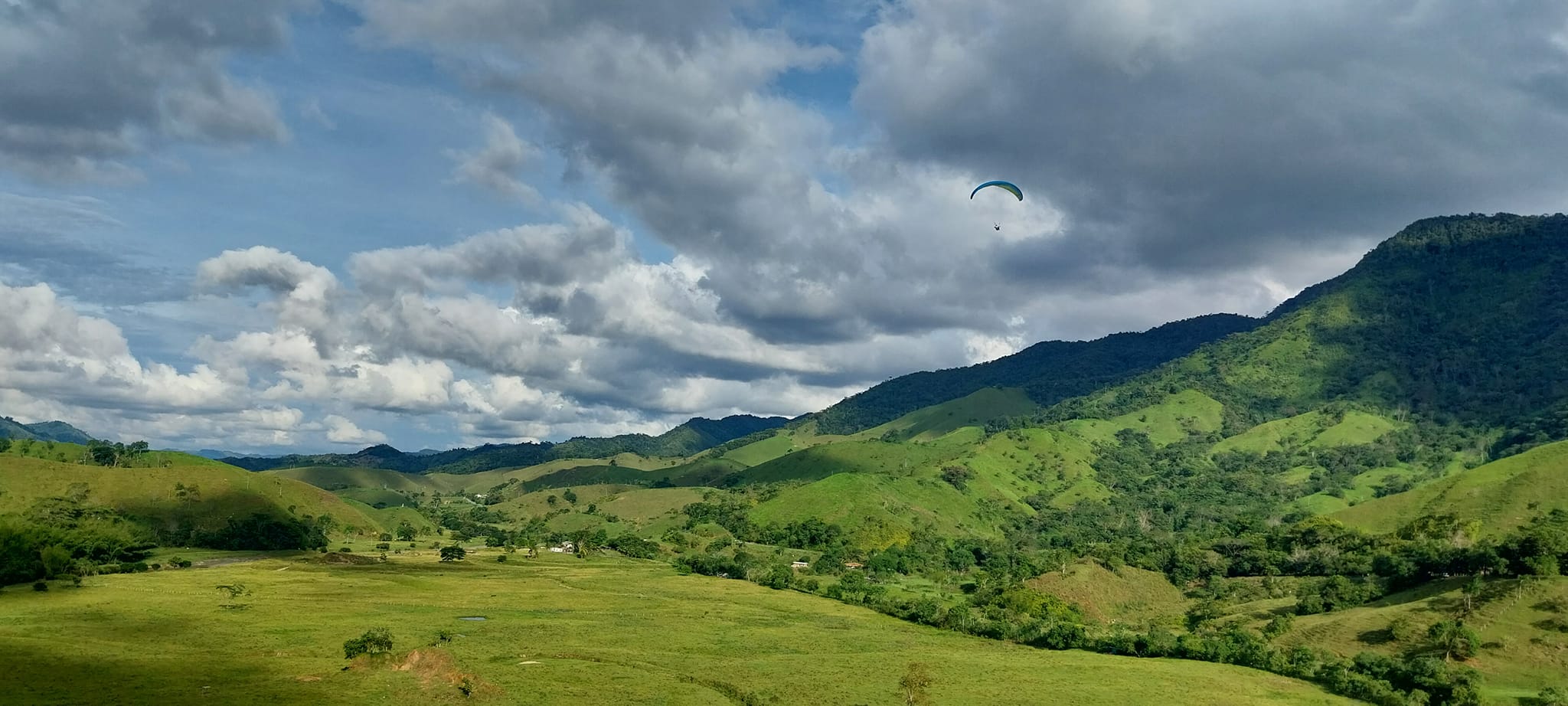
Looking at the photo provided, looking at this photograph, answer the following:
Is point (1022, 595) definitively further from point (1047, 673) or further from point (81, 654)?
point (81, 654)

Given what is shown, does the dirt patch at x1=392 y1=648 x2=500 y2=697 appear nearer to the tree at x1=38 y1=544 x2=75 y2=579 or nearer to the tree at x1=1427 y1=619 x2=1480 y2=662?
the tree at x1=38 y1=544 x2=75 y2=579

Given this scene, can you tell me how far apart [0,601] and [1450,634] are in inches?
8568

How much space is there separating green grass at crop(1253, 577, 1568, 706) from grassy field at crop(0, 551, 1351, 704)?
94.9 ft

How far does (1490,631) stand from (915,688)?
306 ft

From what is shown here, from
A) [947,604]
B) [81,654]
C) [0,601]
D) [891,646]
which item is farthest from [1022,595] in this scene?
[0,601]

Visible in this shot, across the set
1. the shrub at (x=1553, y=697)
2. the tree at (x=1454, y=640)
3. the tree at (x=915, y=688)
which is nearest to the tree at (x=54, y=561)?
the tree at (x=915, y=688)

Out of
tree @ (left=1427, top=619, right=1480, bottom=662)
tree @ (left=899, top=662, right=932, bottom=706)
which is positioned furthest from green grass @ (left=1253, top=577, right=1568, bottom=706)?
tree @ (left=899, top=662, right=932, bottom=706)

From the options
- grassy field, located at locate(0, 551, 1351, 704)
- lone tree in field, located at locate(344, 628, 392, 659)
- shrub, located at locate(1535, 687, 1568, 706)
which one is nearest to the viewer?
grassy field, located at locate(0, 551, 1351, 704)

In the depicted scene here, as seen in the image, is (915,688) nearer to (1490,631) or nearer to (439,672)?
(439,672)

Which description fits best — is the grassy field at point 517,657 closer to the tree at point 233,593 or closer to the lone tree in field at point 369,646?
the lone tree in field at point 369,646

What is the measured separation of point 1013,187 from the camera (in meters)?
130

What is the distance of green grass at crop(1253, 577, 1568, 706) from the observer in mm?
124250

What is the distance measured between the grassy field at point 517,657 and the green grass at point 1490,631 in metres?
28.9

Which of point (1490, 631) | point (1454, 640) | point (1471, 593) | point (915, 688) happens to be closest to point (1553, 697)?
point (1454, 640)
